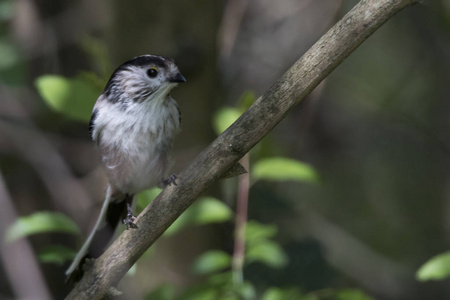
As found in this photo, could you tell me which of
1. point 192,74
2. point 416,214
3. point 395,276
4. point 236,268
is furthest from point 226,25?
point 416,214

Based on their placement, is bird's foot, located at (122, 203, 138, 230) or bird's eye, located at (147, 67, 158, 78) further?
bird's eye, located at (147, 67, 158, 78)

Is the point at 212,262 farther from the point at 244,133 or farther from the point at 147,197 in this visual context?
the point at 244,133

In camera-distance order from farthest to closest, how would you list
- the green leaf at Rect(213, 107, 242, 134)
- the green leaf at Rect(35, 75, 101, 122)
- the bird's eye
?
the bird's eye, the green leaf at Rect(213, 107, 242, 134), the green leaf at Rect(35, 75, 101, 122)

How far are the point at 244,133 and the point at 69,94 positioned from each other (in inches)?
41.9

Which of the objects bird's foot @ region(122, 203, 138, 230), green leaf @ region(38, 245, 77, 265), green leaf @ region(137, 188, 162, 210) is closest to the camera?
bird's foot @ region(122, 203, 138, 230)


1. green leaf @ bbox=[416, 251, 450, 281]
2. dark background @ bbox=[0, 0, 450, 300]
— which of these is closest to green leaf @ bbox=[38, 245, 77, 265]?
dark background @ bbox=[0, 0, 450, 300]

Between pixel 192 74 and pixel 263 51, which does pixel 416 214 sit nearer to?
pixel 263 51

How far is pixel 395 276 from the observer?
571cm

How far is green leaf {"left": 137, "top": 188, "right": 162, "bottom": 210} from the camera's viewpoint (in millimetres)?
2895

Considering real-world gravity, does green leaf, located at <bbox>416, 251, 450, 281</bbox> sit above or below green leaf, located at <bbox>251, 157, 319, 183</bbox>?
below

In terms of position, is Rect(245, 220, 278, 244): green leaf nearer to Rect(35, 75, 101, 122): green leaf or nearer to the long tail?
the long tail

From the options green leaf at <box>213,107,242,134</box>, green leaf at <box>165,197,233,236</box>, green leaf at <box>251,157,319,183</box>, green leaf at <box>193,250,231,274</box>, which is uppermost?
green leaf at <box>213,107,242,134</box>

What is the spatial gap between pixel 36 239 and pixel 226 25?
2352 mm

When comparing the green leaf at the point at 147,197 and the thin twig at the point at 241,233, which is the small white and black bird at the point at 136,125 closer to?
the green leaf at the point at 147,197
